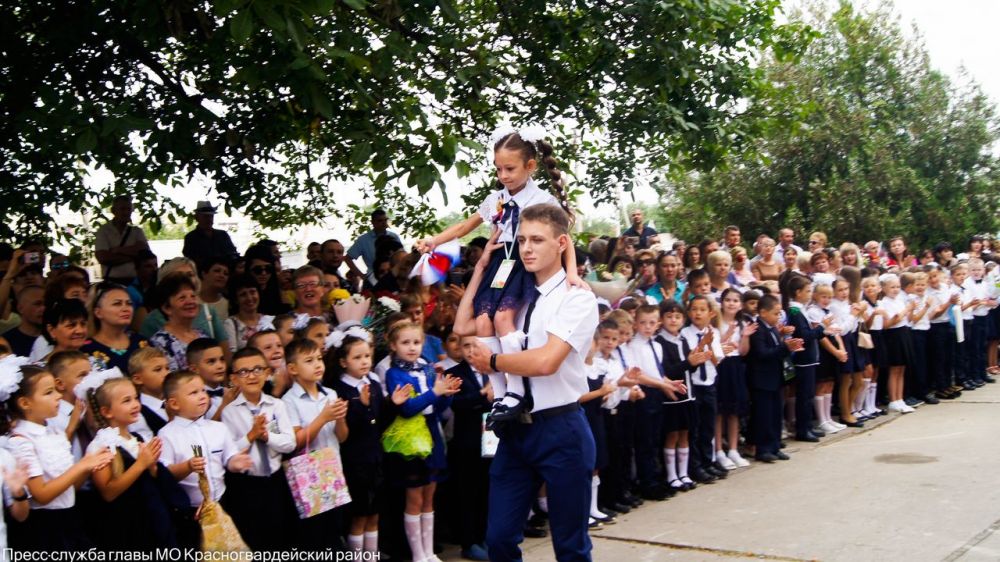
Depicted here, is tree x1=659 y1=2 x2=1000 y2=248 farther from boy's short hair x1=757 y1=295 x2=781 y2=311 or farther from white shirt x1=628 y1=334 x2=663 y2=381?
white shirt x1=628 y1=334 x2=663 y2=381

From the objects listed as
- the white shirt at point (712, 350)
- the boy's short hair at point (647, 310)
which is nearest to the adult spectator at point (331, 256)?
the boy's short hair at point (647, 310)

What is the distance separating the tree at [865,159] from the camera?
19.2 m

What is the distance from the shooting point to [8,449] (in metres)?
4.66

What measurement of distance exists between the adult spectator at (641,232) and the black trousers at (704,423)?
4212mm

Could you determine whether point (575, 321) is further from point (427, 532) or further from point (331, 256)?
Answer: point (331, 256)

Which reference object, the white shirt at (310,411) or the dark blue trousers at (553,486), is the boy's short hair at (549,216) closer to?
the dark blue trousers at (553,486)

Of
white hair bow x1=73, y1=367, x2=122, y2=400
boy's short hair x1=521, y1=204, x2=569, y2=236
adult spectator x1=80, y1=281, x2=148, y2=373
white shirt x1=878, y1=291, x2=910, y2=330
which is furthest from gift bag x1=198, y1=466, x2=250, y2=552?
white shirt x1=878, y1=291, x2=910, y2=330

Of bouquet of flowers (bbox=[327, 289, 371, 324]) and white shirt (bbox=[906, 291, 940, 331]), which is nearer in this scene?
bouquet of flowers (bbox=[327, 289, 371, 324])

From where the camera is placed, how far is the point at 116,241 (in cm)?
963

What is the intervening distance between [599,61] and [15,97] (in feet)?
15.9

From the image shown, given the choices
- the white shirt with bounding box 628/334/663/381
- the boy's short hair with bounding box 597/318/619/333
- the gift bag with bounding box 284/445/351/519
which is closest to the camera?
the gift bag with bounding box 284/445/351/519

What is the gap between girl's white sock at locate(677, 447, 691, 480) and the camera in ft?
27.9

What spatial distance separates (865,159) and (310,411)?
1594 centimetres

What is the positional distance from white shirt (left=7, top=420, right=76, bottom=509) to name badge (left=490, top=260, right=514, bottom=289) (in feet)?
6.99
